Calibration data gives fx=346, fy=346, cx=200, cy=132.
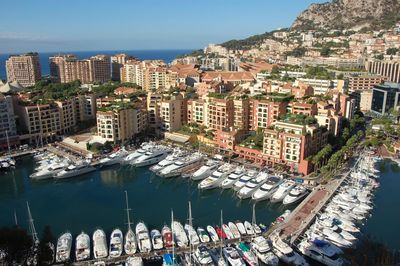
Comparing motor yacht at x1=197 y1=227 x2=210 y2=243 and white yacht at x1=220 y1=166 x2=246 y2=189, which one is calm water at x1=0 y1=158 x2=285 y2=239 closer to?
white yacht at x1=220 y1=166 x2=246 y2=189

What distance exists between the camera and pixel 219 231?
78.2 feet

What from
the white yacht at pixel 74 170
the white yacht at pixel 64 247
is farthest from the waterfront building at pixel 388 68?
the white yacht at pixel 64 247

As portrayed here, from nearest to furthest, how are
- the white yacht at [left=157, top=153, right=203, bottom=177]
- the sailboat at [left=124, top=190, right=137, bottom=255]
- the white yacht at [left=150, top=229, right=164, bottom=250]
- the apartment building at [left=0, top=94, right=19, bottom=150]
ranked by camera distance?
the sailboat at [left=124, top=190, right=137, bottom=255] → the white yacht at [left=150, top=229, right=164, bottom=250] → the white yacht at [left=157, top=153, right=203, bottom=177] → the apartment building at [left=0, top=94, right=19, bottom=150]

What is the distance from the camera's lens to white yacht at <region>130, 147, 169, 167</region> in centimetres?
3797

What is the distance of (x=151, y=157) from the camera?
127 ft

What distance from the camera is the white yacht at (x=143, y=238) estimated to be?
2191cm

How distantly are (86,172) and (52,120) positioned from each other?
40.4 ft

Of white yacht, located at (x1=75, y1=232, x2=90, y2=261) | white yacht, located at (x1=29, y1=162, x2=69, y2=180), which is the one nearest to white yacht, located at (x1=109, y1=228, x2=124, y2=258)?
white yacht, located at (x1=75, y1=232, x2=90, y2=261)

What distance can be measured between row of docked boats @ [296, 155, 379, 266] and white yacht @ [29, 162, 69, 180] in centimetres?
2489

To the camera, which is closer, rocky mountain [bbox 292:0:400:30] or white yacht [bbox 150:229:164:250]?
white yacht [bbox 150:229:164:250]

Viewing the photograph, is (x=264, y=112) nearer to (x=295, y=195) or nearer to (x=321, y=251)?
(x=295, y=195)

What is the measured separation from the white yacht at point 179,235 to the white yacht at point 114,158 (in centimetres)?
1613

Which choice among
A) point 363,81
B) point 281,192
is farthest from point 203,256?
point 363,81

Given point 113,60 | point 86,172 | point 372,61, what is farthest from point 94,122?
point 372,61
